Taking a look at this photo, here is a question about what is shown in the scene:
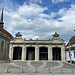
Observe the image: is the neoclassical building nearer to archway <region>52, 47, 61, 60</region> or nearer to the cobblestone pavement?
archway <region>52, 47, 61, 60</region>

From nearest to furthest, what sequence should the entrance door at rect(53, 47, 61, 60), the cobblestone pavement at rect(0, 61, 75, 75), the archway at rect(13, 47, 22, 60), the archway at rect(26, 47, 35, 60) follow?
the cobblestone pavement at rect(0, 61, 75, 75) → the archway at rect(13, 47, 22, 60) → the archway at rect(26, 47, 35, 60) → the entrance door at rect(53, 47, 61, 60)

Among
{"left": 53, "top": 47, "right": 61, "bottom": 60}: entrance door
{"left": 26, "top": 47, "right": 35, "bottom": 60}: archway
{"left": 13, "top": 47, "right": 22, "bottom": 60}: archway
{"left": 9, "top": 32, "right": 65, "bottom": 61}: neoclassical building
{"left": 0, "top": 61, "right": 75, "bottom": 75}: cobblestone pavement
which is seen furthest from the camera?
{"left": 53, "top": 47, "right": 61, "bottom": 60}: entrance door

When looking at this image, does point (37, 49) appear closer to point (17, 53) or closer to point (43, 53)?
point (43, 53)

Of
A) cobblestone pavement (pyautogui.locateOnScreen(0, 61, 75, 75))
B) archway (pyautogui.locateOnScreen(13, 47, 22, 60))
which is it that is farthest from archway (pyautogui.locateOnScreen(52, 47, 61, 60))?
cobblestone pavement (pyautogui.locateOnScreen(0, 61, 75, 75))

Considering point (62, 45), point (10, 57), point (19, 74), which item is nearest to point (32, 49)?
point (10, 57)

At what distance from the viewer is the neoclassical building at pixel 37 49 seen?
1289 inches

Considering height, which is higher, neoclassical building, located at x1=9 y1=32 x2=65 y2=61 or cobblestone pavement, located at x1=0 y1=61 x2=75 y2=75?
neoclassical building, located at x1=9 y1=32 x2=65 y2=61

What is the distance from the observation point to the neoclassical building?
32750mm

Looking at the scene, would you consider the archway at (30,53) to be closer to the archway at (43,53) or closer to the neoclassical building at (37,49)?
the neoclassical building at (37,49)

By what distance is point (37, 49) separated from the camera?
108ft

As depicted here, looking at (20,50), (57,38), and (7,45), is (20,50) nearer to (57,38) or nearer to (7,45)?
(7,45)

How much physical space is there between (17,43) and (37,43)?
21.4 ft

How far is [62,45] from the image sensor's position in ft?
109

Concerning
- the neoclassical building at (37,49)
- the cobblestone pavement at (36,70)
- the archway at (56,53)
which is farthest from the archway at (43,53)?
the cobblestone pavement at (36,70)
